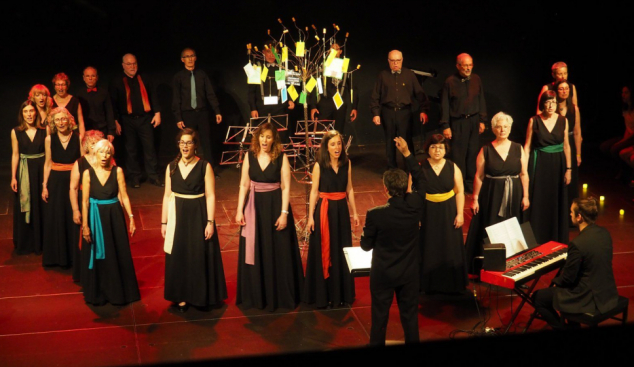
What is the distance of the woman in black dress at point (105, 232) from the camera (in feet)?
18.9

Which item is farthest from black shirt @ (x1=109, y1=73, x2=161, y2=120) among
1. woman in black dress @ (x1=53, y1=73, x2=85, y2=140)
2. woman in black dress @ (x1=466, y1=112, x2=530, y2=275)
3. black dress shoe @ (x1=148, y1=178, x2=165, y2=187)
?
woman in black dress @ (x1=466, y1=112, x2=530, y2=275)

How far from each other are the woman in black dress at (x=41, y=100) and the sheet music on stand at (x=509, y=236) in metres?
4.13

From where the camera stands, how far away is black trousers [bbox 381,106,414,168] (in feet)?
29.8

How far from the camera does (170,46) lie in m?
10.1

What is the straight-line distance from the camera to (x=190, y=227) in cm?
564

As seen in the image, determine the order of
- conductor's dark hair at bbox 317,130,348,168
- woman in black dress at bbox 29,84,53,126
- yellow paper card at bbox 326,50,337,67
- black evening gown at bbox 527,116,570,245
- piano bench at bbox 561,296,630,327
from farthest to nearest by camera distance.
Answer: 1. woman in black dress at bbox 29,84,53,126
2. black evening gown at bbox 527,116,570,245
3. yellow paper card at bbox 326,50,337,67
4. conductor's dark hair at bbox 317,130,348,168
5. piano bench at bbox 561,296,630,327

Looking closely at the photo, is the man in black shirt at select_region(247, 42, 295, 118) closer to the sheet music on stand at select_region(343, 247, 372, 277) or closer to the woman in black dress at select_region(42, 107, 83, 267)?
the woman in black dress at select_region(42, 107, 83, 267)

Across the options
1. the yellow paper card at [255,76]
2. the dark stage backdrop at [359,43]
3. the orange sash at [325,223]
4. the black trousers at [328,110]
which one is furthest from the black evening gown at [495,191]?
the dark stage backdrop at [359,43]

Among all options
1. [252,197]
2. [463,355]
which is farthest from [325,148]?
[463,355]

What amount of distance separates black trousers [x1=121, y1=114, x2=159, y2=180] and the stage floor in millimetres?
2326

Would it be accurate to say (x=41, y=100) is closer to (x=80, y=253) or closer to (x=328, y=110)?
(x=80, y=253)

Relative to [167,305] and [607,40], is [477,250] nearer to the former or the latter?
[167,305]

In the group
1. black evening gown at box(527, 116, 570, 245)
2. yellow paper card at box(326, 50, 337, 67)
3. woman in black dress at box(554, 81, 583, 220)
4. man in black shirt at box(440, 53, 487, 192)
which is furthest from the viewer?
man in black shirt at box(440, 53, 487, 192)

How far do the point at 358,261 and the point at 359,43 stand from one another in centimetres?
618
